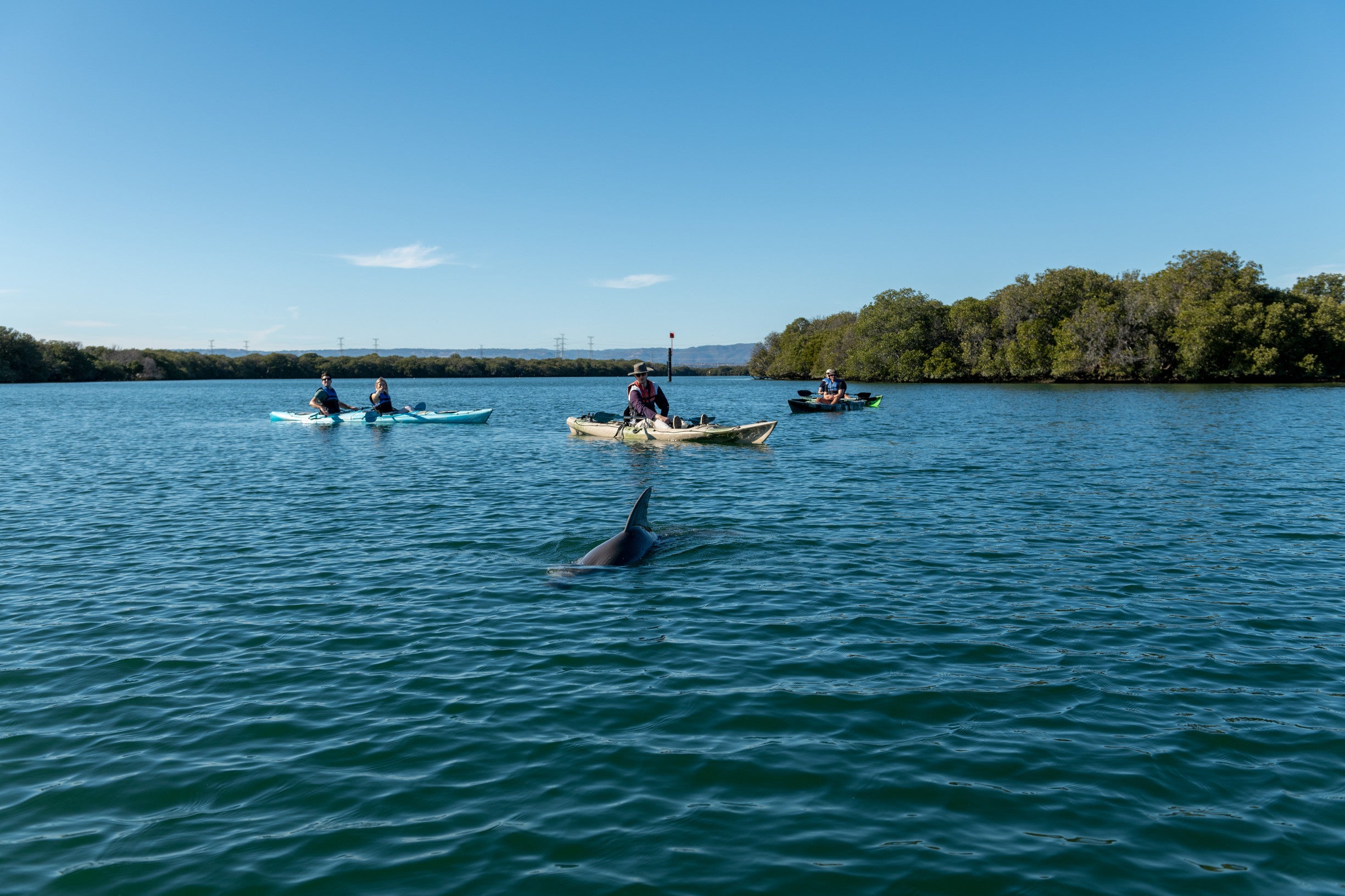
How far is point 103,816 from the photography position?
5758mm

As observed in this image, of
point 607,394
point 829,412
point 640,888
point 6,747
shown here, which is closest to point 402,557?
point 6,747

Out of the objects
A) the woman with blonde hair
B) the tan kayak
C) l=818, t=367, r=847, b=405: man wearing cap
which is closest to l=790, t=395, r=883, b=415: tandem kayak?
l=818, t=367, r=847, b=405: man wearing cap

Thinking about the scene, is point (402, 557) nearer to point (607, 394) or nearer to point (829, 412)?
point (829, 412)

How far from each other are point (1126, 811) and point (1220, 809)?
66cm

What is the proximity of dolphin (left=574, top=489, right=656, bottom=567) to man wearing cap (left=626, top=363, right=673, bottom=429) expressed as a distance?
17496 mm

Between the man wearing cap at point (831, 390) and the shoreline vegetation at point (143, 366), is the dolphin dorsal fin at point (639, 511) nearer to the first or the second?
the man wearing cap at point (831, 390)

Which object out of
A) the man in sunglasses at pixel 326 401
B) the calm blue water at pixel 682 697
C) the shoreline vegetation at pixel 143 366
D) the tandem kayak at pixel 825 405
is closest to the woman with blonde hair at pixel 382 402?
the man in sunglasses at pixel 326 401

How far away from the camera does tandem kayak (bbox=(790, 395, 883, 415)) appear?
1933 inches

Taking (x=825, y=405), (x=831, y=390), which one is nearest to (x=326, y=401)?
(x=825, y=405)

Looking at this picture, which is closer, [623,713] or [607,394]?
[623,713]

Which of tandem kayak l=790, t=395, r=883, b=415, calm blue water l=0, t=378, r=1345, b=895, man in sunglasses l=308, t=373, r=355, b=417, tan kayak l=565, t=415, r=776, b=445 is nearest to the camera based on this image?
calm blue water l=0, t=378, r=1345, b=895

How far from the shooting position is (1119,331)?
96.1 m

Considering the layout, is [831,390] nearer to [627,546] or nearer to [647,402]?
[647,402]

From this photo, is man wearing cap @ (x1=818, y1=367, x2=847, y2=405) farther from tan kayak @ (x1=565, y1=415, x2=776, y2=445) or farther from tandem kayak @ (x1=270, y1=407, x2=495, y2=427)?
tandem kayak @ (x1=270, y1=407, x2=495, y2=427)
